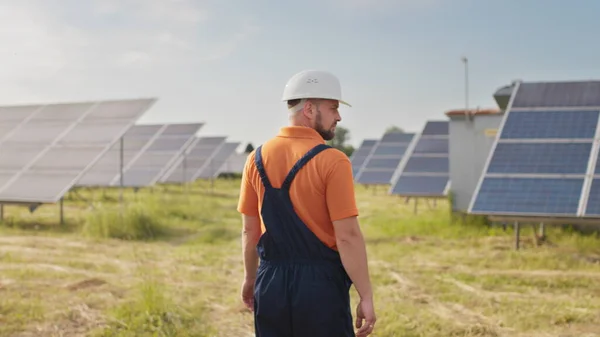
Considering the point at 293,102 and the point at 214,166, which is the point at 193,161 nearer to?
the point at 214,166

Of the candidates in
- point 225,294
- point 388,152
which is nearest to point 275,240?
point 225,294

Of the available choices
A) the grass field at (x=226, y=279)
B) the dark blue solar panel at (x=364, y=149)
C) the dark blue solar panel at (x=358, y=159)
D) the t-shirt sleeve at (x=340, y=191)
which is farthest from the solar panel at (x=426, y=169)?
the dark blue solar panel at (x=364, y=149)

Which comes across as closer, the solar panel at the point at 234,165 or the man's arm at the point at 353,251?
the man's arm at the point at 353,251

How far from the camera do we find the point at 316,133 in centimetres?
277

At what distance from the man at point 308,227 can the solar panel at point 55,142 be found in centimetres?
969

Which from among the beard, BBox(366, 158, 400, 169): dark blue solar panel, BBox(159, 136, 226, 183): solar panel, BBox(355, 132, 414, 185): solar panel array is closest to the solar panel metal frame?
BBox(159, 136, 226, 183): solar panel

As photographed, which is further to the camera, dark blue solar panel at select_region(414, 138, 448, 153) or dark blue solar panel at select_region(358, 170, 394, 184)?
dark blue solar panel at select_region(358, 170, 394, 184)

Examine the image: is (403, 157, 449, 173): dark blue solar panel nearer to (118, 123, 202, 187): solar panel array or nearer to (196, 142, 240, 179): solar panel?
(118, 123, 202, 187): solar panel array

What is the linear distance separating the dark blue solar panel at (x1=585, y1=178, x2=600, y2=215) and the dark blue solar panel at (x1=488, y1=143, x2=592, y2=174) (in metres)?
0.42

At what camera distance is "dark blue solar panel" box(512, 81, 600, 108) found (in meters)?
10.5

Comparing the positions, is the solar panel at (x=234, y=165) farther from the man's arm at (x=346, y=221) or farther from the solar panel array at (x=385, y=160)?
the man's arm at (x=346, y=221)

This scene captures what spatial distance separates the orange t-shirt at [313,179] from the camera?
261 cm

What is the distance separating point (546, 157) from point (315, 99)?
7.65 metres

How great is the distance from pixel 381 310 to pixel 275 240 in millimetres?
3297
